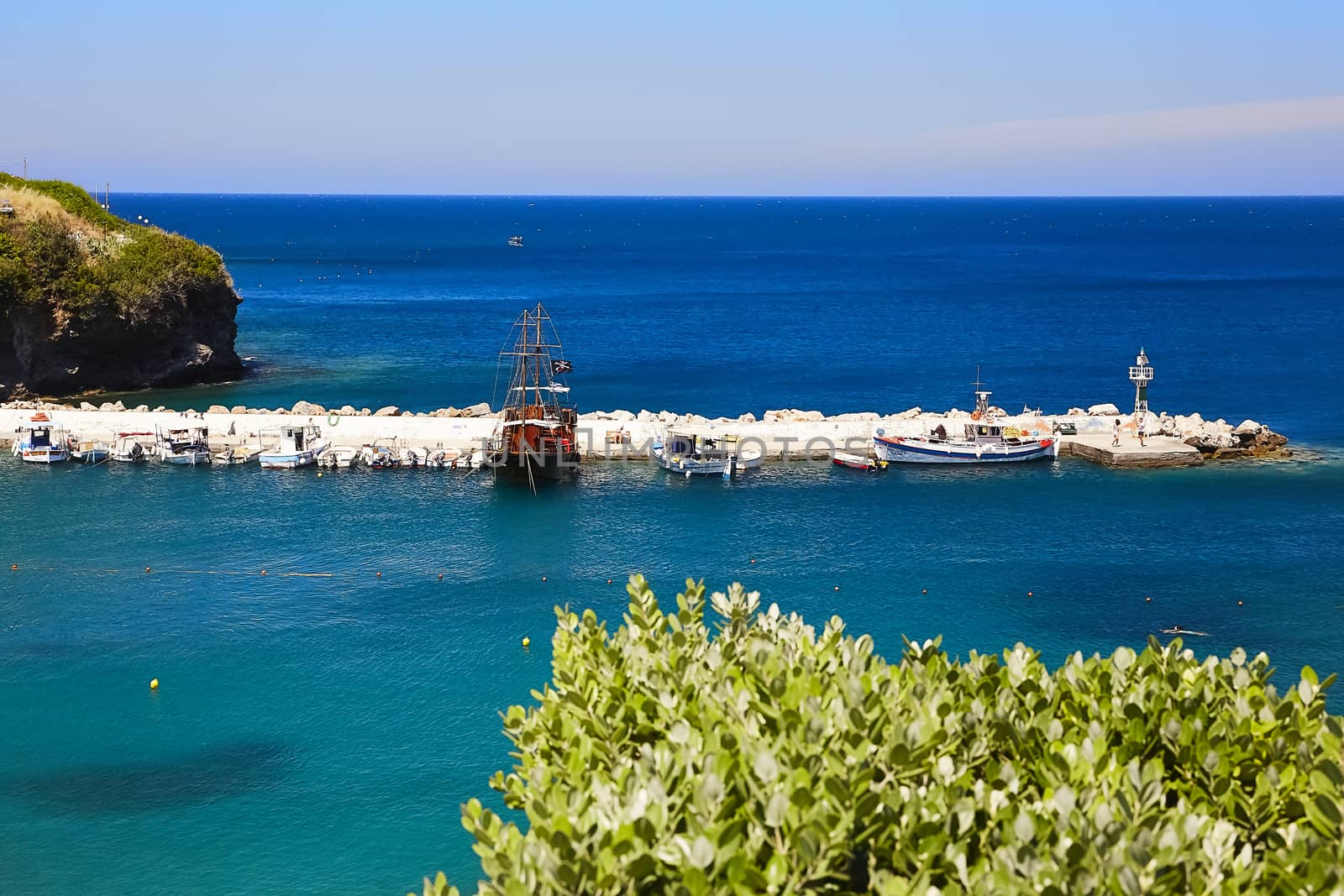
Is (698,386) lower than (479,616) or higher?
higher

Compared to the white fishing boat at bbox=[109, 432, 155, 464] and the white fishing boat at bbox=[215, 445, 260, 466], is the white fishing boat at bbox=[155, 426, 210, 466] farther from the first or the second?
the white fishing boat at bbox=[109, 432, 155, 464]

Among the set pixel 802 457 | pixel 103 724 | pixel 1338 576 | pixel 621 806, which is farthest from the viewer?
pixel 802 457

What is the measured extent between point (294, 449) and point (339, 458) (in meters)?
2.43

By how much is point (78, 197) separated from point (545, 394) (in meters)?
40.1

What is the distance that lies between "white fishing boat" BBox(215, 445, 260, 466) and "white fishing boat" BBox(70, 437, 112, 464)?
616cm

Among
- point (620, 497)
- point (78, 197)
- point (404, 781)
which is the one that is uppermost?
point (78, 197)

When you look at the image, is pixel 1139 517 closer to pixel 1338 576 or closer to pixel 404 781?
pixel 1338 576

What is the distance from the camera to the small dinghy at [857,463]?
68.4 m

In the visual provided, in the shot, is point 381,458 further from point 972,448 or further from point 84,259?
point 84,259

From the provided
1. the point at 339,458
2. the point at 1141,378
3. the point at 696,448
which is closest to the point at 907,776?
the point at 696,448

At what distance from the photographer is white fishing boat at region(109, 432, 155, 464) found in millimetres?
69188

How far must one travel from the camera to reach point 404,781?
33125 mm

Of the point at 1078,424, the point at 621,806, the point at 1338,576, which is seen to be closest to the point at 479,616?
the point at 621,806

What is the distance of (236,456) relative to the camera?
6900cm
